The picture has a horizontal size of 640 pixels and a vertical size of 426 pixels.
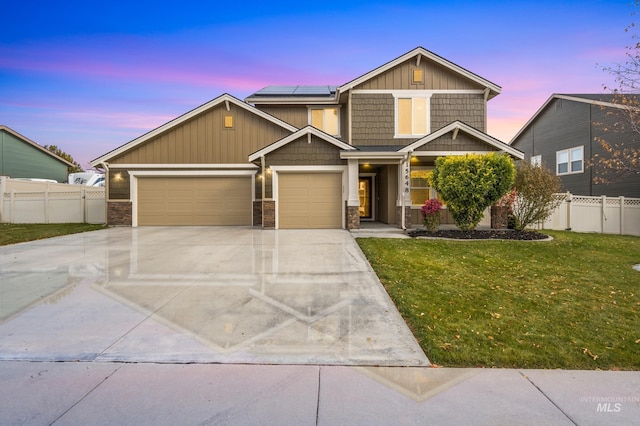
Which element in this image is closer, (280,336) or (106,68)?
(280,336)

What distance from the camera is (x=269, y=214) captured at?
43.4 ft

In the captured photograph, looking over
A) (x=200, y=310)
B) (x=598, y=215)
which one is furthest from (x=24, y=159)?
(x=598, y=215)

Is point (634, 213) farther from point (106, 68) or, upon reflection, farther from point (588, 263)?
point (106, 68)

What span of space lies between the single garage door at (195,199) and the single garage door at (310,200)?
2.58 meters

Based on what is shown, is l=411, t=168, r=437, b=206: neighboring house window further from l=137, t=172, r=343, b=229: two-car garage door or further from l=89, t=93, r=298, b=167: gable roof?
l=89, t=93, r=298, b=167: gable roof

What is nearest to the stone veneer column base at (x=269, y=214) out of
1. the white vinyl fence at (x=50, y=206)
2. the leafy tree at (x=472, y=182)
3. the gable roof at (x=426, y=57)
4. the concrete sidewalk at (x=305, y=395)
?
the gable roof at (x=426, y=57)

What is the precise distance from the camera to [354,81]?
14383 mm

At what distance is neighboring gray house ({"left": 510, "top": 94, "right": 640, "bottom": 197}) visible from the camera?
51.6 feet

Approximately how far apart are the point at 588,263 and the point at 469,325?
18.3ft

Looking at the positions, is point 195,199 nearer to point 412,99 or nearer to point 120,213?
point 120,213

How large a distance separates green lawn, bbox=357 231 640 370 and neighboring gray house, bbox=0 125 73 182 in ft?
95.6

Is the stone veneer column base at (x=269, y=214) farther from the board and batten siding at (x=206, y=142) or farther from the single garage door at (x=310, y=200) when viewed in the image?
the board and batten siding at (x=206, y=142)

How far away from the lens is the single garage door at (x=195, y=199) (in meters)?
15.1

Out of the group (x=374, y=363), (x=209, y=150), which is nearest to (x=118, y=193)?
(x=209, y=150)
